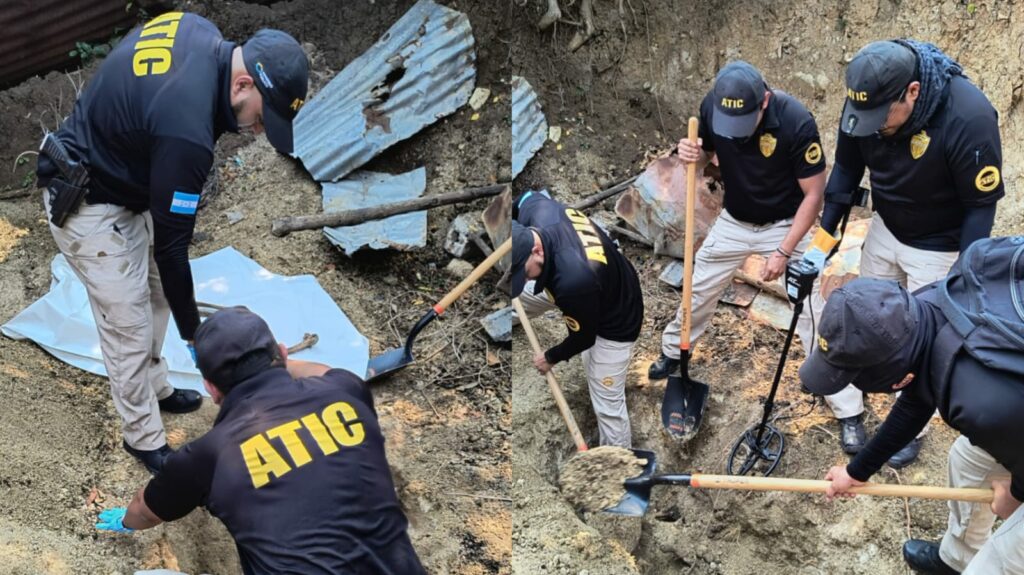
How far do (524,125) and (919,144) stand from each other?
3359 millimetres

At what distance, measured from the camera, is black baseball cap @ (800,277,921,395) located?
2410 millimetres

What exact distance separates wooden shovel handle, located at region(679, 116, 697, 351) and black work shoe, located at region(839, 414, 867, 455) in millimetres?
861

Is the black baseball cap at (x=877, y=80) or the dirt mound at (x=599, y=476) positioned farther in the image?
the dirt mound at (x=599, y=476)

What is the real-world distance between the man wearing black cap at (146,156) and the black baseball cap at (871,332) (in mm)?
2086

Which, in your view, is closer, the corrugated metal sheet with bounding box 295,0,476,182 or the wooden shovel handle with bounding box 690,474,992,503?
the wooden shovel handle with bounding box 690,474,992,503

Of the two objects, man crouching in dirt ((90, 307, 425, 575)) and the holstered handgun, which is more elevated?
the holstered handgun

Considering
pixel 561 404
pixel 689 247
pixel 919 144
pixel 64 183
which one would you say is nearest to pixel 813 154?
pixel 919 144

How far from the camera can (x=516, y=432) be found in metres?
4.41

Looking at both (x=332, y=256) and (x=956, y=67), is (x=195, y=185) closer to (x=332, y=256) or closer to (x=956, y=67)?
(x=332, y=256)

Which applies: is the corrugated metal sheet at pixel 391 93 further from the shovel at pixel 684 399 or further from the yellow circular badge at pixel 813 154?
the yellow circular badge at pixel 813 154

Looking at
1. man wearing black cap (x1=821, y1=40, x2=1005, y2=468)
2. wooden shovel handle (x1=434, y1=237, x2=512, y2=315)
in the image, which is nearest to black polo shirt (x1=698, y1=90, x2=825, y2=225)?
man wearing black cap (x1=821, y1=40, x2=1005, y2=468)

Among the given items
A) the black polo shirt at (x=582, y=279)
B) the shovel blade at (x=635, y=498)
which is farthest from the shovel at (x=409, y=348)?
the shovel blade at (x=635, y=498)

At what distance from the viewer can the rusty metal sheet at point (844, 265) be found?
4688 mm

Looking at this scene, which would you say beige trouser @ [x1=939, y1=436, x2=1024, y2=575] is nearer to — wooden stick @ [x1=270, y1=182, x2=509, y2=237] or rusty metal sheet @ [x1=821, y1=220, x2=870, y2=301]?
Answer: rusty metal sheet @ [x1=821, y1=220, x2=870, y2=301]
